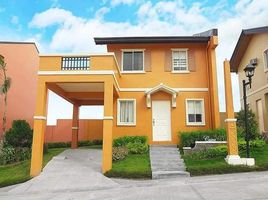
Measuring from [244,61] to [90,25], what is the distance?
1174 centimetres

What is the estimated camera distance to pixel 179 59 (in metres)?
16.3

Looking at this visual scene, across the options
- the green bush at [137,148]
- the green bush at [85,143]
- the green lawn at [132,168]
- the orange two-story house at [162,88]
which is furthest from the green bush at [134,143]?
the green bush at [85,143]

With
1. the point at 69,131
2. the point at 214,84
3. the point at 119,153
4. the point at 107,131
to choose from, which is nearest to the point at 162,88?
the point at 214,84

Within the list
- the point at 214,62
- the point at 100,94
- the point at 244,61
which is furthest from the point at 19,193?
the point at 244,61

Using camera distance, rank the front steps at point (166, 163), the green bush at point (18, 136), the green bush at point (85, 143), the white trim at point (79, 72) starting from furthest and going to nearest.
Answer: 1. the green bush at point (85, 143)
2. the green bush at point (18, 136)
3. the white trim at point (79, 72)
4. the front steps at point (166, 163)

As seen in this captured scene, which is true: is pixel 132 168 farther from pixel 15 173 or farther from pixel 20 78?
pixel 20 78

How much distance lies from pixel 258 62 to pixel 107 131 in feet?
36.2

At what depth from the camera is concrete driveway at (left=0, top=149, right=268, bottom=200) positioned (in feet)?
25.2

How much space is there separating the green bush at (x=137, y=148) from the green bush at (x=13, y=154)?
498 centimetres

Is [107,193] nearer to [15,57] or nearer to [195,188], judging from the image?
[195,188]

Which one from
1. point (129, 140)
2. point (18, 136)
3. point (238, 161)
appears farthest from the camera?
point (18, 136)

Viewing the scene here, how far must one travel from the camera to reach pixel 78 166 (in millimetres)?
12078

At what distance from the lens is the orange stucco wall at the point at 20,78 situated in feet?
57.5

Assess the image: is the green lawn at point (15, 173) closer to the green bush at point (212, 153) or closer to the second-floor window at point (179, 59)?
the green bush at point (212, 153)
